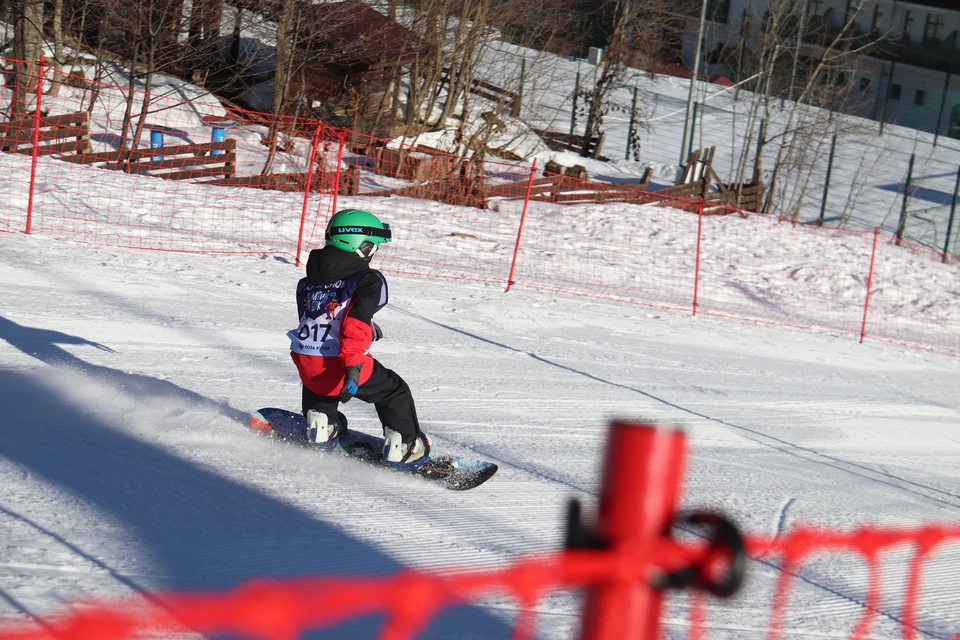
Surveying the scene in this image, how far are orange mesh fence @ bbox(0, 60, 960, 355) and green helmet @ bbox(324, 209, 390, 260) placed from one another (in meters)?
6.52

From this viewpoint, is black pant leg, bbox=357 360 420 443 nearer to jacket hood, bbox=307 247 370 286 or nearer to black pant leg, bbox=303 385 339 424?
black pant leg, bbox=303 385 339 424

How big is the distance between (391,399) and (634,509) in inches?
158

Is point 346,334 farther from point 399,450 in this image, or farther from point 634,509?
point 634,509

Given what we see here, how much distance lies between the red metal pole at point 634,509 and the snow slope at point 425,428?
2.20 meters

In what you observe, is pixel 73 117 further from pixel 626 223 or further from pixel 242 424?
pixel 242 424

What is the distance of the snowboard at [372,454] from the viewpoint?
5242 mm

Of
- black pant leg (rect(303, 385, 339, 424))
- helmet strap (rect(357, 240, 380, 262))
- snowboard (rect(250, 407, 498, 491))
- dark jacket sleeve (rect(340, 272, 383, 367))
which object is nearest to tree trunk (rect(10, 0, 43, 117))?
snowboard (rect(250, 407, 498, 491))

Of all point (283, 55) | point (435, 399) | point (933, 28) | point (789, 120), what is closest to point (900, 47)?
point (933, 28)

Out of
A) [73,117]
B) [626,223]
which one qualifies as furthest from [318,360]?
[73,117]

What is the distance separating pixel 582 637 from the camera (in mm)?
1349

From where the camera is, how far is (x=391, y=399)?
5.26 meters

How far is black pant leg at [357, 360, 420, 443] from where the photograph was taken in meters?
5.16

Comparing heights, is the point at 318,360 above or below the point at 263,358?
above

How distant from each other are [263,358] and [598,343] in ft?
13.4
